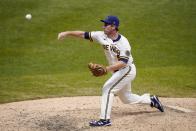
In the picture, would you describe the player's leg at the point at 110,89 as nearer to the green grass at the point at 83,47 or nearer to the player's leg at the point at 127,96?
the player's leg at the point at 127,96

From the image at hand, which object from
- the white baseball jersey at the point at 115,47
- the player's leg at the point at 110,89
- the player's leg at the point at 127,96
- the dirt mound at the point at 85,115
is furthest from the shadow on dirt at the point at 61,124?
the white baseball jersey at the point at 115,47

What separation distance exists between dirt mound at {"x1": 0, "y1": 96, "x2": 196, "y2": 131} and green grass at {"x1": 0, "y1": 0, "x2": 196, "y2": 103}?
0.71 meters

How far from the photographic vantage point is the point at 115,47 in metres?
8.12

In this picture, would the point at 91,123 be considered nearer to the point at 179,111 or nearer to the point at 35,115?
the point at 35,115

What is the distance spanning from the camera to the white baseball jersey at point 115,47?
8.06m

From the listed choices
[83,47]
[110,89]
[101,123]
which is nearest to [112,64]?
[110,89]

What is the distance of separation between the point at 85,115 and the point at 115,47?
4.84ft

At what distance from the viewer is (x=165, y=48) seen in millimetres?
14891

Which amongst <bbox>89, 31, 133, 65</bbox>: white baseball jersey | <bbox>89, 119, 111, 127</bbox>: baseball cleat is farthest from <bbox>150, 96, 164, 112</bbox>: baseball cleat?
<bbox>89, 119, 111, 127</bbox>: baseball cleat

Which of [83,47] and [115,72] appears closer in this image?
[115,72]

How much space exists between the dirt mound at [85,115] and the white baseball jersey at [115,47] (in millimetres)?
1081

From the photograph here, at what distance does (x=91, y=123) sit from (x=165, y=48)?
7346 millimetres

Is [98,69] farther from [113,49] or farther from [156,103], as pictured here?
[156,103]

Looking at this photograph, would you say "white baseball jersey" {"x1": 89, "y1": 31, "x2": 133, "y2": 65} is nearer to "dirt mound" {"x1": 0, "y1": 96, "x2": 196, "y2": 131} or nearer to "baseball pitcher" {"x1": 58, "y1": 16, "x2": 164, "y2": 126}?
"baseball pitcher" {"x1": 58, "y1": 16, "x2": 164, "y2": 126}
